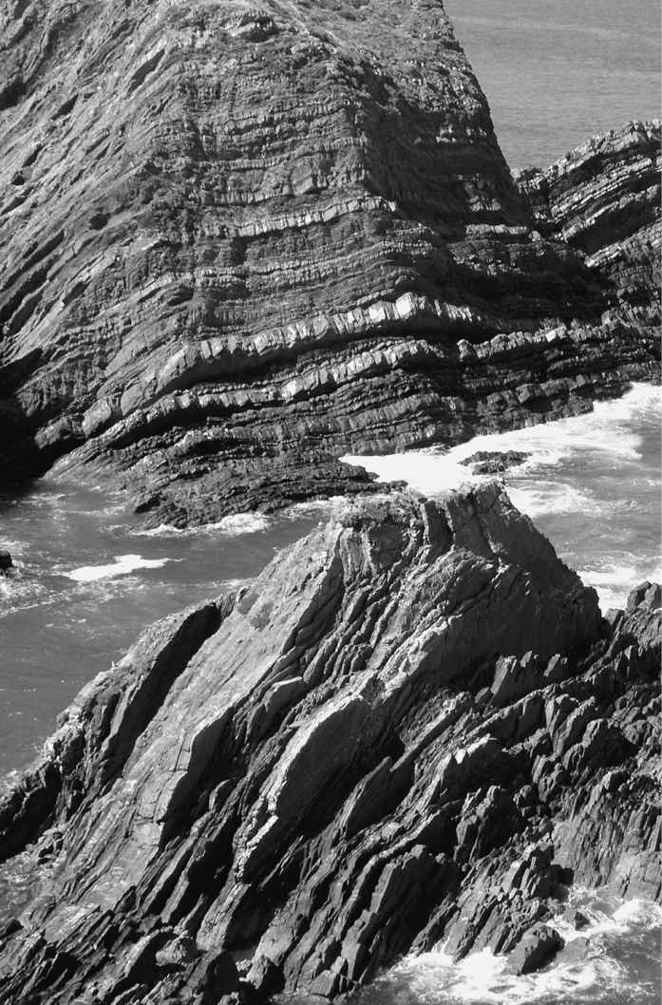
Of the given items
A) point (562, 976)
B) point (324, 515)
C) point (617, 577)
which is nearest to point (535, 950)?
point (562, 976)

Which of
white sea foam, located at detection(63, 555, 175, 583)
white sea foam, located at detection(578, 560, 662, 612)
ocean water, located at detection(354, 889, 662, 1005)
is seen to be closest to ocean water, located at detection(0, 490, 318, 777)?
white sea foam, located at detection(63, 555, 175, 583)

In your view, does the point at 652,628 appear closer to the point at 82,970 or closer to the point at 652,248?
the point at 82,970

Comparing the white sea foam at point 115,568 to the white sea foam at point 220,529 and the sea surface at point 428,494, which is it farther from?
the white sea foam at point 220,529

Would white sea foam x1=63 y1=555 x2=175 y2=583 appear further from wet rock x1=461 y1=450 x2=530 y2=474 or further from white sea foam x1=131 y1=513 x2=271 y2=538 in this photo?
wet rock x1=461 y1=450 x2=530 y2=474

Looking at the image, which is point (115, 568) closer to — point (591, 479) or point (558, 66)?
point (591, 479)

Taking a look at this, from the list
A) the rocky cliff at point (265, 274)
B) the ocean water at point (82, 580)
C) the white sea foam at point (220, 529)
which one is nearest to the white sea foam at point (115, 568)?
the ocean water at point (82, 580)

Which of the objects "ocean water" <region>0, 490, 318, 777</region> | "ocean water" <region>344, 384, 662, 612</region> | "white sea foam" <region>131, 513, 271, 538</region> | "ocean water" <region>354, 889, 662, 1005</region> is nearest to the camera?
"ocean water" <region>354, 889, 662, 1005</region>

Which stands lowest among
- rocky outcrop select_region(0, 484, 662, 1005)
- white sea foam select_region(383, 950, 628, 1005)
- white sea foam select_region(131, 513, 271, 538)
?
white sea foam select_region(383, 950, 628, 1005)

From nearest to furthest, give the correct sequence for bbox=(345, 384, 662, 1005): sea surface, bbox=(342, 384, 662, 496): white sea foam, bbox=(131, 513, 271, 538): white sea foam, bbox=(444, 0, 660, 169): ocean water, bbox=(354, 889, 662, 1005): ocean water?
bbox=(354, 889, 662, 1005): ocean water → bbox=(345, 384, 662, 1005): sea surface → bbox=(131, 513, 271, 538): white sea foam → bbox=(342, 384, 662, 496): white sea foam → bbox=(444, 0, 660, 169): ocean water
